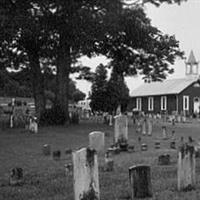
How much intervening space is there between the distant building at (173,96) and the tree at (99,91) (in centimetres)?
2590

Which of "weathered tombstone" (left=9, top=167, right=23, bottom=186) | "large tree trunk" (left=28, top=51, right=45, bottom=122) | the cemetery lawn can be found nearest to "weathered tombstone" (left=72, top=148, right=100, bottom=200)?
the cemetery lawn

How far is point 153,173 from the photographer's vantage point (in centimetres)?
1087

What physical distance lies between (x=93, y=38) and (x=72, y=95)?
46242 mm

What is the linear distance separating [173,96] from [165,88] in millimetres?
3929

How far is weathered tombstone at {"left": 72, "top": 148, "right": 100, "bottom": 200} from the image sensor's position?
24.8ft

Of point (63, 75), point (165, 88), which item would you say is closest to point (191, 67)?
point (165, 88)

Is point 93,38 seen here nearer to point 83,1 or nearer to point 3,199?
point 83,1

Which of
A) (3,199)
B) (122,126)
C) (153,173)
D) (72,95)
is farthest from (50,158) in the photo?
(72,95)

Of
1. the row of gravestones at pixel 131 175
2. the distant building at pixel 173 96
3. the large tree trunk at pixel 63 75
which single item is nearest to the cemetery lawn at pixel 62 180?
the row of gravestones at pixel 131 175

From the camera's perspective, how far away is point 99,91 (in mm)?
38500

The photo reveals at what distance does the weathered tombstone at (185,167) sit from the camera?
8562mm

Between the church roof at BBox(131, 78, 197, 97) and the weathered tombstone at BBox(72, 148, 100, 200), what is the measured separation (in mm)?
59386

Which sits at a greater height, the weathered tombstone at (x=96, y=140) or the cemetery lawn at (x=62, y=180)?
the weathered tombstone at (x=96, y=140)

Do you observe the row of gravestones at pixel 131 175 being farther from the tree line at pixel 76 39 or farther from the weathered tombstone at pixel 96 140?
the tree line at pixel 76 39
